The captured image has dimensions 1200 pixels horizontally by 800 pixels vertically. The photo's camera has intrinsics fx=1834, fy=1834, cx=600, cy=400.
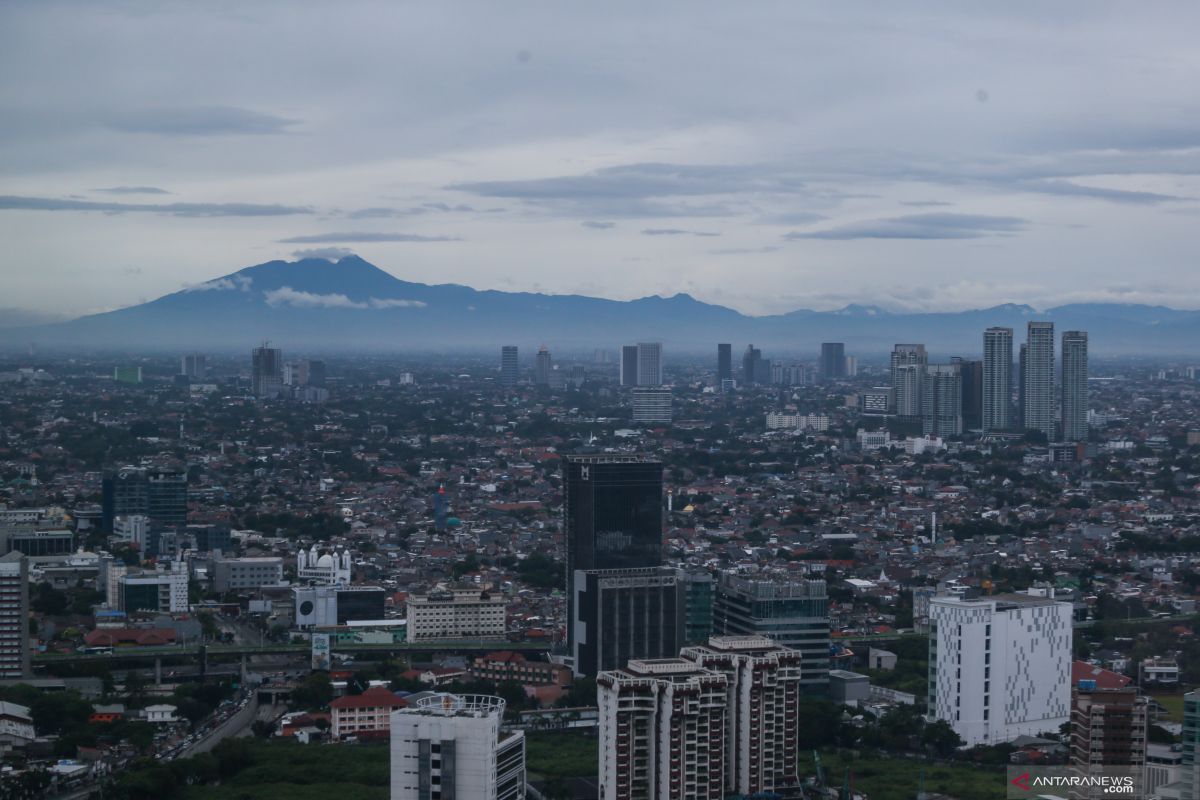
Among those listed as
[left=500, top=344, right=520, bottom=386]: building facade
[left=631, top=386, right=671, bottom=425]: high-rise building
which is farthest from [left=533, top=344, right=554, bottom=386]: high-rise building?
[left=631, top=386, right=671, bottom=425]: high-rise building

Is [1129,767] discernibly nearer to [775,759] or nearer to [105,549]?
[775,759]

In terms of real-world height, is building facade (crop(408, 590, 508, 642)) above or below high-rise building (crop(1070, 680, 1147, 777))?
below

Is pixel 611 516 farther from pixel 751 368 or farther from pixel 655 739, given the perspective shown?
pixel 751 368

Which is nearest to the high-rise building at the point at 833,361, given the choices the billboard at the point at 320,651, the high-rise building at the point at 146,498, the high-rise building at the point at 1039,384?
the high-rise building at the point at 1039,384

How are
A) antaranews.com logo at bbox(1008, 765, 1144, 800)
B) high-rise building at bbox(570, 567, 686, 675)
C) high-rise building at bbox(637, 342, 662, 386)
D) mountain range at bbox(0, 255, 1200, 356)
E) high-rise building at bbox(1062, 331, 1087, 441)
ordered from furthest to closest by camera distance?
mountain range at bbox(0, 255, 1200, 356)
high-rise building at bbox(637, 342, 662, 386)
high-rise building at bbox(1062, 331, 1087, 441)
high-rise building at bbox(570, 567, 686, 675)
antaranews.com logo at bbox(1008, 765, 1144, 800)

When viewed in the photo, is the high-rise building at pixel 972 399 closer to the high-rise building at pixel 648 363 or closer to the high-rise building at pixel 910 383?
the high-rise building at pixel 910 383

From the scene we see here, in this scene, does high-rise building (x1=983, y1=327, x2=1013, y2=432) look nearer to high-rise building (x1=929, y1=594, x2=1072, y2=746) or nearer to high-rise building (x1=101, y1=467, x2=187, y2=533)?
high-rise building (x1=101, y1=467, x2=187, y2=533)
